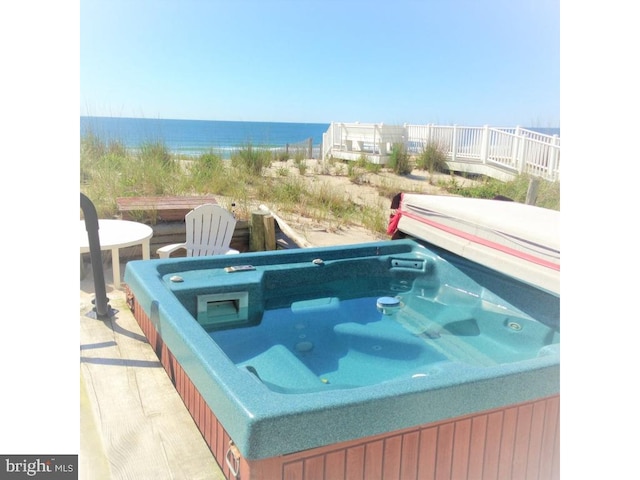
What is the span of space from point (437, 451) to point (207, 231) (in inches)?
120

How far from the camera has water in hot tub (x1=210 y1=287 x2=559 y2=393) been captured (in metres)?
2.86

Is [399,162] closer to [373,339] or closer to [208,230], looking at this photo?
[208,230]

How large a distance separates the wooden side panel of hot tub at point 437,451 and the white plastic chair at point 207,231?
7.58 feet

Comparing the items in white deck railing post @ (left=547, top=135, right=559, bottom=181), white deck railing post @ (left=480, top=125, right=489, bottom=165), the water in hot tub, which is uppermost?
white deck railing post @ (left=480, top=125, right=489, bottom=165)

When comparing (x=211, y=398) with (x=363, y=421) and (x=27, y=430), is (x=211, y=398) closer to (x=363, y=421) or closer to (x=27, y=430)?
(x=363, y=421)

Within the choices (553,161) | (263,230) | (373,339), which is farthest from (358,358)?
(553,161)

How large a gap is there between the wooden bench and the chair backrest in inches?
23.3

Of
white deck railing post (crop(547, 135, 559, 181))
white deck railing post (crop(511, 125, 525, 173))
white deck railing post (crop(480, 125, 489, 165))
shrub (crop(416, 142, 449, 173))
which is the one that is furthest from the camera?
white deck railing post (crop(480, 125, 489, 165))

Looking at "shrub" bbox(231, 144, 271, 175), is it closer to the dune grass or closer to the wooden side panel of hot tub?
the dune grass

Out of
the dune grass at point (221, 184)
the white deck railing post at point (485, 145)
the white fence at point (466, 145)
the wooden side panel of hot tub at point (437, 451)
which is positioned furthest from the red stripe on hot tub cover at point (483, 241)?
the white deck railing post at point (485, 145)

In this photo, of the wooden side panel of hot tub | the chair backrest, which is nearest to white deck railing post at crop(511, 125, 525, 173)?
the chair backrest

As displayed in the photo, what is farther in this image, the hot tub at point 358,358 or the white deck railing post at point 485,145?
the white deck railing post at point 485,145

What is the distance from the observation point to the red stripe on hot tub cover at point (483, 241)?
8.92ft

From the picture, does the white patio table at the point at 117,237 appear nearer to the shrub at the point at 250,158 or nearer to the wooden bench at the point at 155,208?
the wooden bench at the point at 155,208
